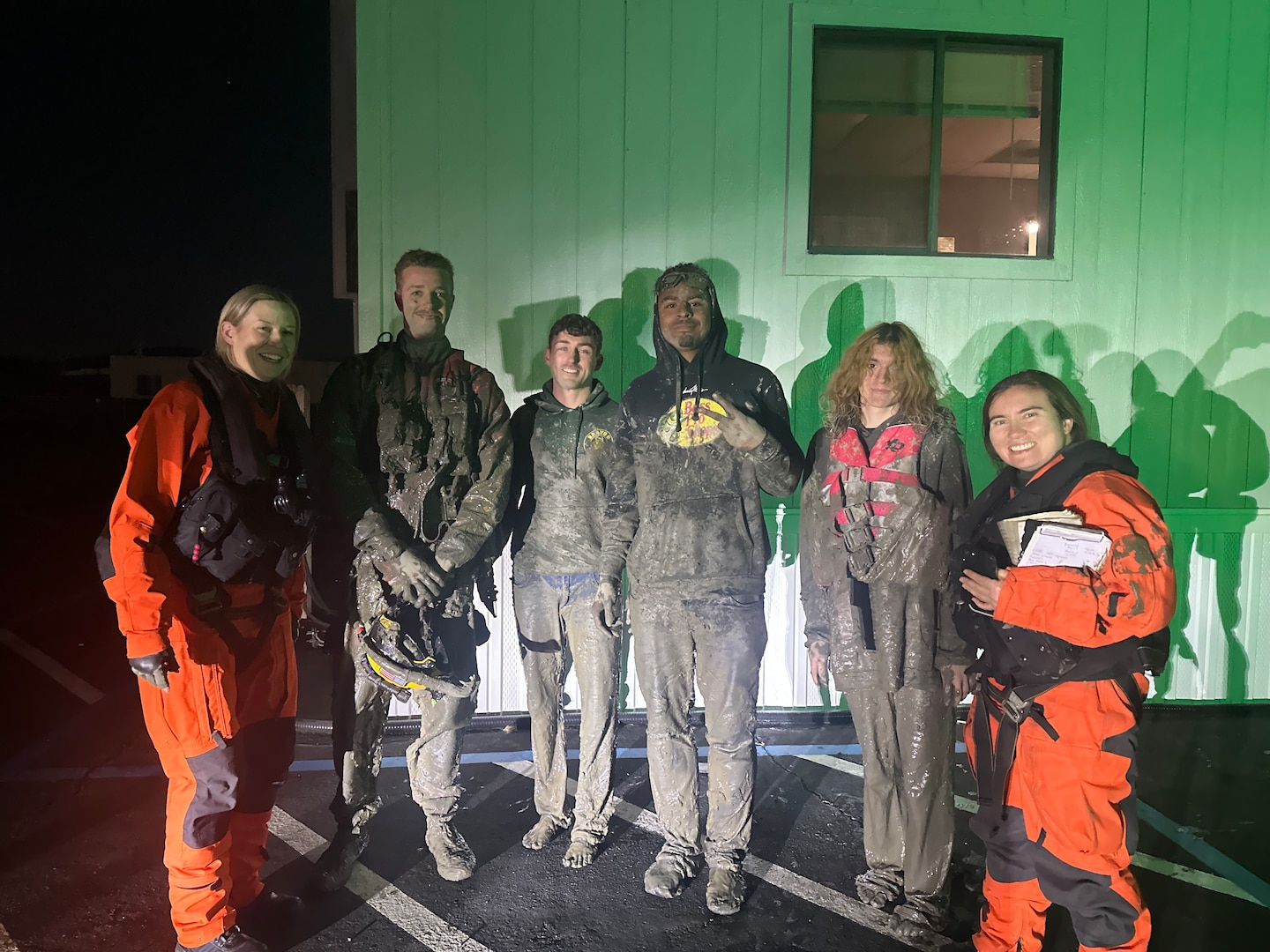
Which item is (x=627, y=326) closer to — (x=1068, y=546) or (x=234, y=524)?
(x=234, y=524)

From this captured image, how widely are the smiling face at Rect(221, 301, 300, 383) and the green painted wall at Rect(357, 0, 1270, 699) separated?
1555 millimetres

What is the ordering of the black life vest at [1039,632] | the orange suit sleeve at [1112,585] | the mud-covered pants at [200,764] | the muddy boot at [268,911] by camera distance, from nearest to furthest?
the orange suit sleeve at [1112,585] → the black life vest at [1039,632] → the mud-covered pants at [200,764] → the muddy boot at [268,911]

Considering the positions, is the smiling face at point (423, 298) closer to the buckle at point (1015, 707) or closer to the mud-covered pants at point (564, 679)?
the mud-covered pants at point (564, 679)

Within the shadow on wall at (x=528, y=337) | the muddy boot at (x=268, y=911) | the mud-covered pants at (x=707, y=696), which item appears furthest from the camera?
→ the shadow on wall at (x=528, y=337)

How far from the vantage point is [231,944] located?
7.99 ft

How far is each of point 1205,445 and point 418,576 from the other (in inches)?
192

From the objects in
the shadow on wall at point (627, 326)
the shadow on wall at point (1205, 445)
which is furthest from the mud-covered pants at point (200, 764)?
the shadow on wall at point (1205, 445)

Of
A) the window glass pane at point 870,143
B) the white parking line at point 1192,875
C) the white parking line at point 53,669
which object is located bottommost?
the white parking line at point 53,669

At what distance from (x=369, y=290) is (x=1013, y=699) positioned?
380 cm

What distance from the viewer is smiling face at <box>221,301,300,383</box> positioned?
2580mm

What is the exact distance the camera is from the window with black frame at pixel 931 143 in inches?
178

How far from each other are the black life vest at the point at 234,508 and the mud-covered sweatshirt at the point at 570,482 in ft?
2.97

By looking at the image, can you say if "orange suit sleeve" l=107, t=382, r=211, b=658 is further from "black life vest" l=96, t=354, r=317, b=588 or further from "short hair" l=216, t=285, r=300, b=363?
"short hair" l=216, t=285, r=300, b=363

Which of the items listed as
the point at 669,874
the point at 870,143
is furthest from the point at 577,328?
the point at 870,143
